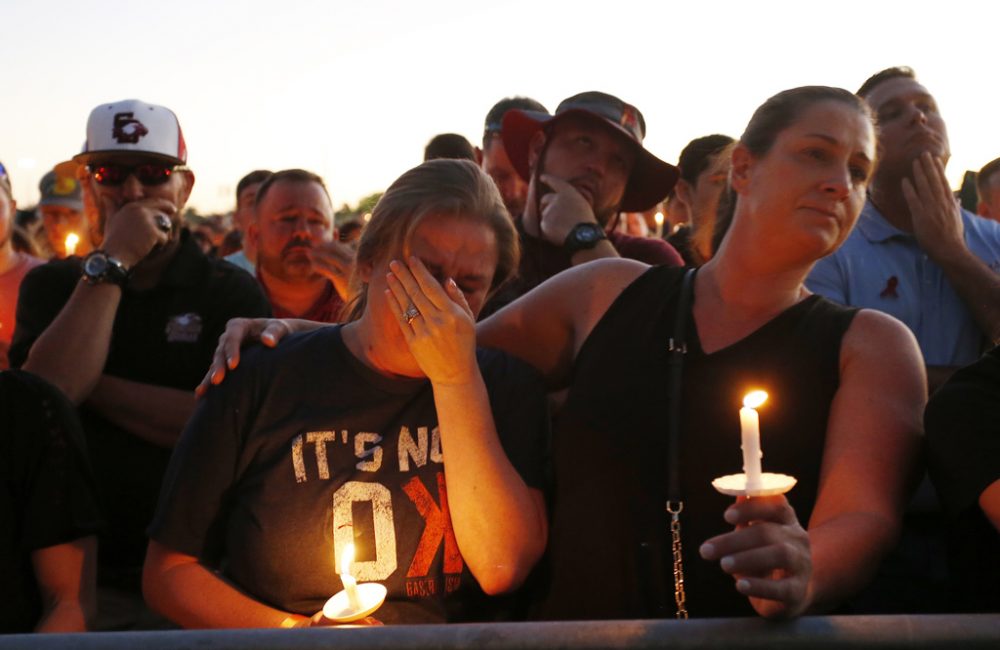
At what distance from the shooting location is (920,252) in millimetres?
3674

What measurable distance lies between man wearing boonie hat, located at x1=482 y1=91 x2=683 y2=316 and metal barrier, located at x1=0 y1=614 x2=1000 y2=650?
2.30 m

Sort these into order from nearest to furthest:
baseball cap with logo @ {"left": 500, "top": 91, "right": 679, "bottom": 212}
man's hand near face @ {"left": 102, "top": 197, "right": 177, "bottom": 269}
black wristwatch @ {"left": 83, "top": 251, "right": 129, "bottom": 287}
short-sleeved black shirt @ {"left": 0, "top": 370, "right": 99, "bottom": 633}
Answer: short-sleeved black shirt @ {"left": 0, "top": 370, "right": 99, "bottom": 633} → black wristwatch @ {"left": 83, "top": 251, "right": 129, "bottom": 287} → man's hand near face @ {"left": 102, "top": 197, "right": 177, "bottom": 269} → baseball cap with logo @ {"left": 500, "top": 91, "right": 679, "bottom": 212}

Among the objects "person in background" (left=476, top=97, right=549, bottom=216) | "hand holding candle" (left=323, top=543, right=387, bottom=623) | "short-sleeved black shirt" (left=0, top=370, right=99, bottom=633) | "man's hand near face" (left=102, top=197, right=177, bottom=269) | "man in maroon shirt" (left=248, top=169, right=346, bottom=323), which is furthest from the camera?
"person in background" (left=476, top=97, right=549, bottom=216)

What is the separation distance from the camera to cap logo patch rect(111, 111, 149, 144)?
3893 mm

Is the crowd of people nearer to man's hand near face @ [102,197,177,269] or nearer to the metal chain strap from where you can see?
the metal chain strap

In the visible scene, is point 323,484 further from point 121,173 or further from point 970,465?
point 121,173

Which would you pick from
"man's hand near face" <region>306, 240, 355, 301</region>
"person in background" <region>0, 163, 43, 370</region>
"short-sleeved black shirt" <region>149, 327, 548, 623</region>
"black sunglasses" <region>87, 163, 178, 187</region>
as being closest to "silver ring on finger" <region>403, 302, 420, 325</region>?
"short-sleeved black shirt" <region>149, 327, 548, 623</region>

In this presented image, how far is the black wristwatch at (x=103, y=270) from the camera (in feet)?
11.4

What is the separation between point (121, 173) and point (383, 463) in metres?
2.03

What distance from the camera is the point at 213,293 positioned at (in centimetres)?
369

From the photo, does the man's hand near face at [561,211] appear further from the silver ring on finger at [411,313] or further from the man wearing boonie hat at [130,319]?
the silver ring on finger at [411,313]

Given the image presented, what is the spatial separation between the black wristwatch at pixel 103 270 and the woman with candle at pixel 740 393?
1004 millimetres

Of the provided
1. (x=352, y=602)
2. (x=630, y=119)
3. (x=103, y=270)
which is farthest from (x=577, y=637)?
(x=630, y=119)

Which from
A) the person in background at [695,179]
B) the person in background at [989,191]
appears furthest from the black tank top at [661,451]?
the person in background at [989,191]
